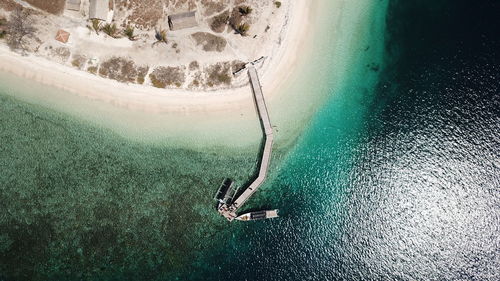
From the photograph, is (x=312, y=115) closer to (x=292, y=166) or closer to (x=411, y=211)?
(x=292, y=166)

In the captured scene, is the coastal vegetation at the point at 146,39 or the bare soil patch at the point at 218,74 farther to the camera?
the bare soil patch at the point at 218,74

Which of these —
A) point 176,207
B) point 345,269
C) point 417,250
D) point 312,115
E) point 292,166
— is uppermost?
point 312,115

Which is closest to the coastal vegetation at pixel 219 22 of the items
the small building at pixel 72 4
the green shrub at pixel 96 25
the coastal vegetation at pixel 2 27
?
the green shrub at pixel 96 25

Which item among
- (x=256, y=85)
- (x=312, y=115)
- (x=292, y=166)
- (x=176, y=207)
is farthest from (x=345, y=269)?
(x=256, y=85)

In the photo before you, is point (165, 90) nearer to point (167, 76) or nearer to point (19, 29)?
point (167, 76)

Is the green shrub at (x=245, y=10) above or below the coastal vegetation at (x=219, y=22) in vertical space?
above

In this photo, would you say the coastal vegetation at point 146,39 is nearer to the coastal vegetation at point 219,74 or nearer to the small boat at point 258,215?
the coastal vegetation at point 219,74
